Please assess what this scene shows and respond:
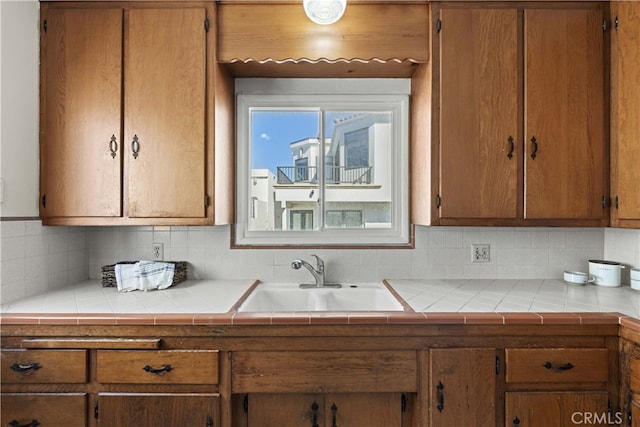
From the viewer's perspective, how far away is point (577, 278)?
6.48 ft

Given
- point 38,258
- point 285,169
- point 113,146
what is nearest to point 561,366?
point 285,169

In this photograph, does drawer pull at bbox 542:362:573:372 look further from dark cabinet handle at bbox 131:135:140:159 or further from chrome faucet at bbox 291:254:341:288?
dark cabinet handle at bbox 131:135:140:159

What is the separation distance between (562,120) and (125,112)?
2.05m

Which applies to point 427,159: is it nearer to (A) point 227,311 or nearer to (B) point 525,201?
(B) point 525,201

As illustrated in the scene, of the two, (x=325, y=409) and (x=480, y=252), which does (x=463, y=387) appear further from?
(x=480, y=252)

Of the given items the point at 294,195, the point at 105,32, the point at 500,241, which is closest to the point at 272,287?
the point at 294,195

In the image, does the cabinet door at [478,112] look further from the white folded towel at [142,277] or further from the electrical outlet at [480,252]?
the white folded towel at [142,277]

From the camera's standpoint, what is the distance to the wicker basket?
1911 millimetres

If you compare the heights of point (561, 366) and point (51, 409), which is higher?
point (561, 366)

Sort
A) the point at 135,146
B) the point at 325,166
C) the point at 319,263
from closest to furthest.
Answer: the point at 135,146
the point at 319,263
the point at 325,166

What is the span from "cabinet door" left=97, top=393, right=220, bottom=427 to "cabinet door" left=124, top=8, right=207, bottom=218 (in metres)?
0.78

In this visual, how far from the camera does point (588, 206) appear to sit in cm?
177

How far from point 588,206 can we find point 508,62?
0.77m

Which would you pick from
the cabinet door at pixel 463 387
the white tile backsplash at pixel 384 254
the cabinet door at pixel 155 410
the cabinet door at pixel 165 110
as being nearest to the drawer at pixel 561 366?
the cabinet door at pixel 463 387
